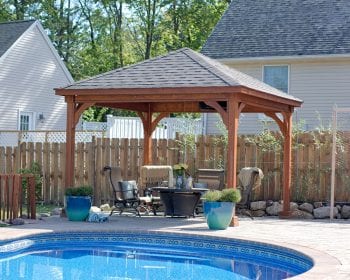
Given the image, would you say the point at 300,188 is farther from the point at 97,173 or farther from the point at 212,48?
the point at 212,48

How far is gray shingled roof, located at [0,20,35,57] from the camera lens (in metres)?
26.3

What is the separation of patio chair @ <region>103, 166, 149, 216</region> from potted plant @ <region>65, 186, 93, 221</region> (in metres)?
1.04

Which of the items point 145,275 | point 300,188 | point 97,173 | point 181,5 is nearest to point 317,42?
point 300,188

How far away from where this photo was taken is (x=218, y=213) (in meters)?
11.3

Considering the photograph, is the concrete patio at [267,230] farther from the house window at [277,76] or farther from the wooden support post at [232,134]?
the house window at [277,76]

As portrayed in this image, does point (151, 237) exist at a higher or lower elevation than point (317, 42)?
lower

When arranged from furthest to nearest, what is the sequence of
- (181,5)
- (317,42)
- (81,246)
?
(181,5), (317,42), (81,246)

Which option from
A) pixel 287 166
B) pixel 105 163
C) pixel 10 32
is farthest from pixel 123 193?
pixel 10 32

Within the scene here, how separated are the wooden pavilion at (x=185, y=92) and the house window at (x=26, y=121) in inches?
529

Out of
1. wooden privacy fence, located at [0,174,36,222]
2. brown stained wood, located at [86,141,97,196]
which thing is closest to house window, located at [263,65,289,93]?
brown stained wood, located at [86,141,97,196]

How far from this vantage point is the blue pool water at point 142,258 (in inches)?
342

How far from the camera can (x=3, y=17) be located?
1459 inches

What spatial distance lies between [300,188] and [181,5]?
23.6 meters

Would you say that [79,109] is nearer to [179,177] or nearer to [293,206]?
[179,177]
